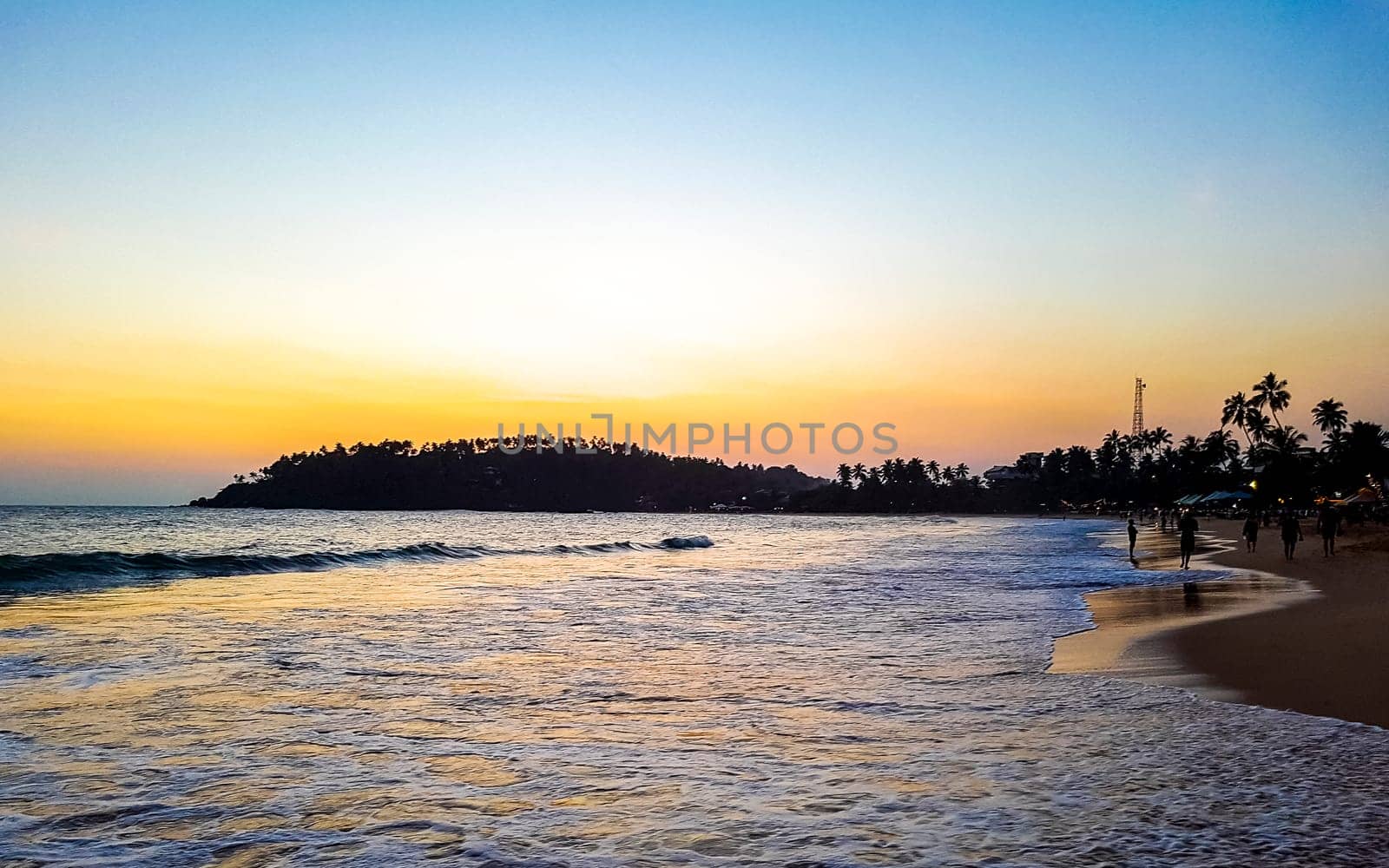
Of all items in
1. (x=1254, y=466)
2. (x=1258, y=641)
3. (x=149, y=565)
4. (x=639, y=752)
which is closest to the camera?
(x=639, y=752)

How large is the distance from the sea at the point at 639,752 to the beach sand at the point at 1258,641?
0.67 meters

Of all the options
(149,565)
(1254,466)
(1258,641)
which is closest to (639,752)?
(1258,641)

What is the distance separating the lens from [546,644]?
12.4m

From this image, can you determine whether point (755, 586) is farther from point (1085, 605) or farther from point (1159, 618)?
point (1159, 618)

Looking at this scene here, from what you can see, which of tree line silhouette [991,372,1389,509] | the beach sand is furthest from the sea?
tree line silhouette [991,372,1389,509]

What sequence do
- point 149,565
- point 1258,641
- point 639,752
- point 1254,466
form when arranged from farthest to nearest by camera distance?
point 1254,466
point 149,565
point 1258,641
point 639,752

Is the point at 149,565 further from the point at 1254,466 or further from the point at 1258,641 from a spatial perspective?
the point at 1254,466

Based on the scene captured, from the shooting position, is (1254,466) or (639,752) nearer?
(639,752)

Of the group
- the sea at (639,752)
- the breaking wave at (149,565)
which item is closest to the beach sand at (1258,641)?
the sea at (639,752)

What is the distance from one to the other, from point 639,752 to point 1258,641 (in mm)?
9475

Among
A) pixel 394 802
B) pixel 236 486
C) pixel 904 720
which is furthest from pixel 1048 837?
pixel 236 486

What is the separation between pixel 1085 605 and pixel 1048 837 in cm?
1440

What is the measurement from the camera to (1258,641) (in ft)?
40.5

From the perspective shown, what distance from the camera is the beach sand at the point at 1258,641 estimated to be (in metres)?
8.77
